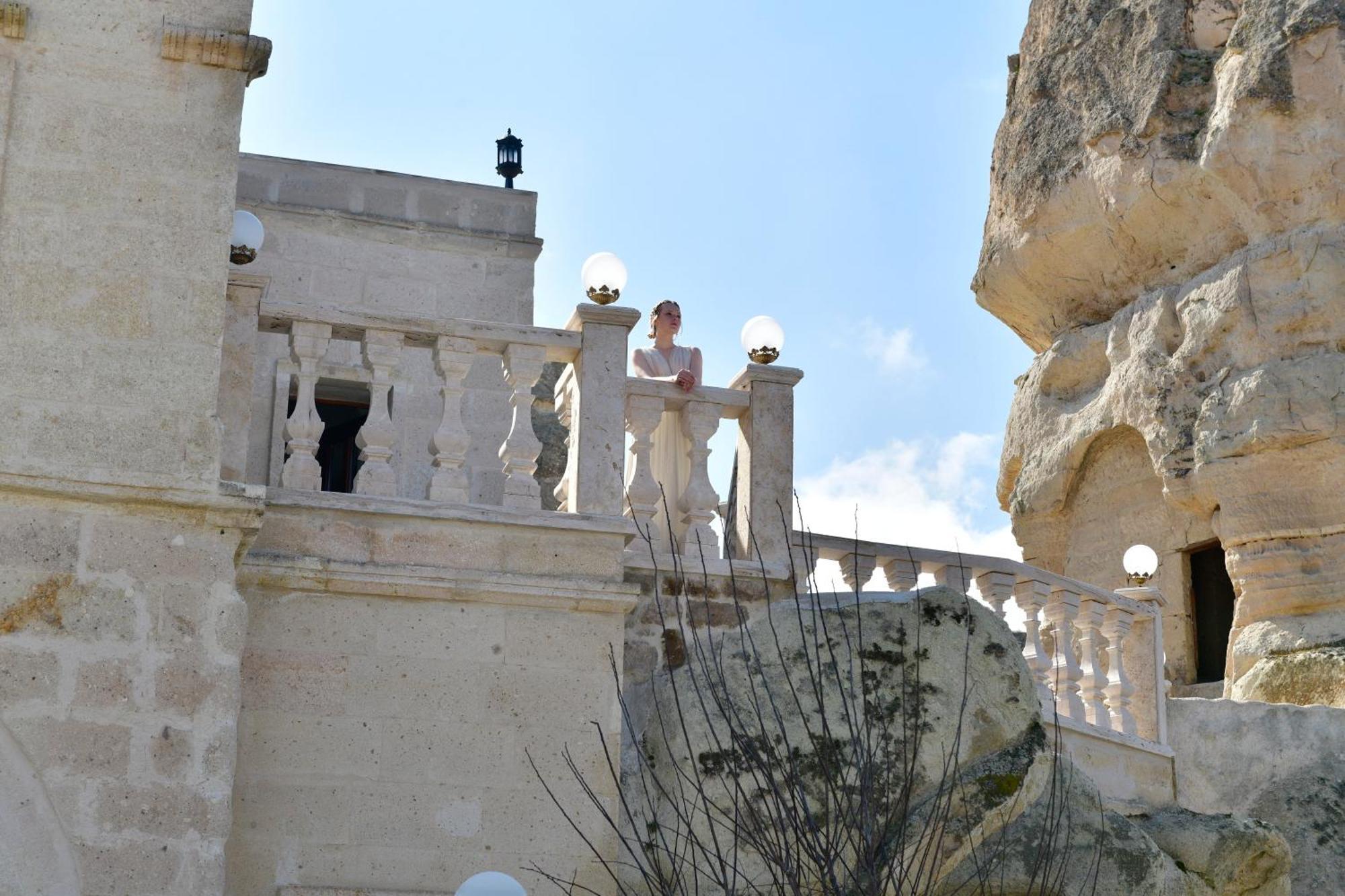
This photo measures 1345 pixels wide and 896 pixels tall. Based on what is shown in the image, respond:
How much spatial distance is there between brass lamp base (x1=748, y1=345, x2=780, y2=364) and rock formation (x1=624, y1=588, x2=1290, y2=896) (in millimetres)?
1208

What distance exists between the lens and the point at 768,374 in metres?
7.99

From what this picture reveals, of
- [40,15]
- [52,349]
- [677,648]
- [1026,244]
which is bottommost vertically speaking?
[677,648]

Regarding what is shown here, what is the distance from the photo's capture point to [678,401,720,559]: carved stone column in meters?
7.62

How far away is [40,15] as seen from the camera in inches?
261

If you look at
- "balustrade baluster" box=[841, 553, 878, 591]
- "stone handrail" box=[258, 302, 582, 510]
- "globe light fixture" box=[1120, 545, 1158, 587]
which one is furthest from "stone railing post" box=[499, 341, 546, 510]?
"globe light fixture" box=[1120, 545, 1158, 587]

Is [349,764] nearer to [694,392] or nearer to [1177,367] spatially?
[694,392]

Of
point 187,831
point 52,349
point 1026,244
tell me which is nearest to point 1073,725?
point 187,831

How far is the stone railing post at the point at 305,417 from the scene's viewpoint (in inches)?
272

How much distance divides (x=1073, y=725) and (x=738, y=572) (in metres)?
2.08

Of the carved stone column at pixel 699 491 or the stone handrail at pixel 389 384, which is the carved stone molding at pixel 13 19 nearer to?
the stone handrail at pixel 389 384

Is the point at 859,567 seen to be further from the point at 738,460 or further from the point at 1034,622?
the point at 1034,622

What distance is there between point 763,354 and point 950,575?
57.5 inches

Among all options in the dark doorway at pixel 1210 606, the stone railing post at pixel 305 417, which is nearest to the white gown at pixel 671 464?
the stone railing post at pixel 305 417

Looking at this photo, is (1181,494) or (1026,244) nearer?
(1181,494)
